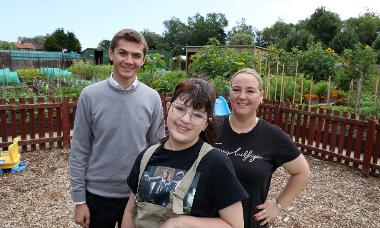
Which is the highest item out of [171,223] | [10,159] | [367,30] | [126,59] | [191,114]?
[367,30]

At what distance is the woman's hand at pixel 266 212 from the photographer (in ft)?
6.04

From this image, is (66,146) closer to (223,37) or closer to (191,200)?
(191,200)

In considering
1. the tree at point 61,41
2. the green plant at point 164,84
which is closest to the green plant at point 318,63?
the green plant at point 164,84

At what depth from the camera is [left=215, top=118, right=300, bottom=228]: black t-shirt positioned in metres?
1.77

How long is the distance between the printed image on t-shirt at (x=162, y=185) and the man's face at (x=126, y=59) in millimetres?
707

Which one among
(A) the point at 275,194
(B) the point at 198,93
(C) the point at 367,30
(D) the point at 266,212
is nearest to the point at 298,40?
(C) the point at 367,30

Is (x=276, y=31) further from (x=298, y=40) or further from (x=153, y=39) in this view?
(x=153, y=39)

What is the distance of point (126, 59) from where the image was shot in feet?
6.14

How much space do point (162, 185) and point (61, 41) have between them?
6315 centimetres

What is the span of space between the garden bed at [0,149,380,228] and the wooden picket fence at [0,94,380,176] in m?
0.39

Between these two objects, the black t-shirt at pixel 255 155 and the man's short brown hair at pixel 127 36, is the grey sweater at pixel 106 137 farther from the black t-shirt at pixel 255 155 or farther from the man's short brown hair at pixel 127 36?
the black t-shirt at pixel 255 155

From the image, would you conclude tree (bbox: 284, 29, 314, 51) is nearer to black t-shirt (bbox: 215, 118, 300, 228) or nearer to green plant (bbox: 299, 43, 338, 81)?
green plant (bbox: 299, 43, 338, 81)

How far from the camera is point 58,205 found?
441cm

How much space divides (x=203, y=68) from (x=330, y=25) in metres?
30.5
